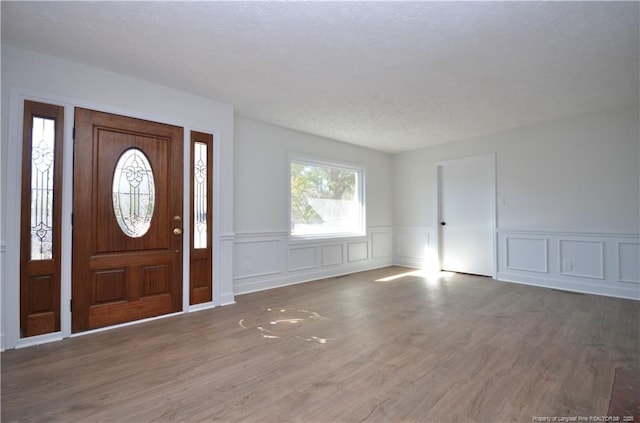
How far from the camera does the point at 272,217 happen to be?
15.9 feet

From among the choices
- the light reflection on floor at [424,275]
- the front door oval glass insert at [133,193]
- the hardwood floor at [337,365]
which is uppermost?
the front door oval glass insert at [133,193]

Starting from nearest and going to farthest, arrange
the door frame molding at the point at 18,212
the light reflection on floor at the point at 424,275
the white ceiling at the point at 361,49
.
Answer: the white ceiling at the point at 361,49
the door frame molding at the point at 18,212
the light reflection on floor at the point at 424,275

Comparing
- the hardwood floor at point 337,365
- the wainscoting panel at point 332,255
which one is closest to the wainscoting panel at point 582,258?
the hardwood floor at point 337,365

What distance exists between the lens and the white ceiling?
2.21 m

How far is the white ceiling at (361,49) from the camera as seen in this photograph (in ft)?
7.26

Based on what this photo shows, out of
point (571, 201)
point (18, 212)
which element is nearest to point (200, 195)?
point (18, 212)

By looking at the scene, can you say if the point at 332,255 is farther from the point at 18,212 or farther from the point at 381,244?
the point at 18,212

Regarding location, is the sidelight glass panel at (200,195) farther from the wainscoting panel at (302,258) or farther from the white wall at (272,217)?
the wainscoting panel at (302,258)

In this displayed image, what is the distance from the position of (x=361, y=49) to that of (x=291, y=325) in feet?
8.85

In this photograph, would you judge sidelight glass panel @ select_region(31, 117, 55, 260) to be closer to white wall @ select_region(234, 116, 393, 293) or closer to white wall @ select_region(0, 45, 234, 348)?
white wall @ select_region(0, 45, 234, 348)

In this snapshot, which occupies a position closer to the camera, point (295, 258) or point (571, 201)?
point (571, 201)

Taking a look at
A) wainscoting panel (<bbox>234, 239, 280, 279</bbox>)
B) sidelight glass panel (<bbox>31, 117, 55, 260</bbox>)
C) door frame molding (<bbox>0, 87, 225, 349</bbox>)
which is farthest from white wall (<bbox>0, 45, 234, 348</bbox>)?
wainscoting panel (<bbox>234, 239, 280, 279</bbox>)

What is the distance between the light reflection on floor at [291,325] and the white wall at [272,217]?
1129mm

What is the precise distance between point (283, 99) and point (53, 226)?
2693 mm
